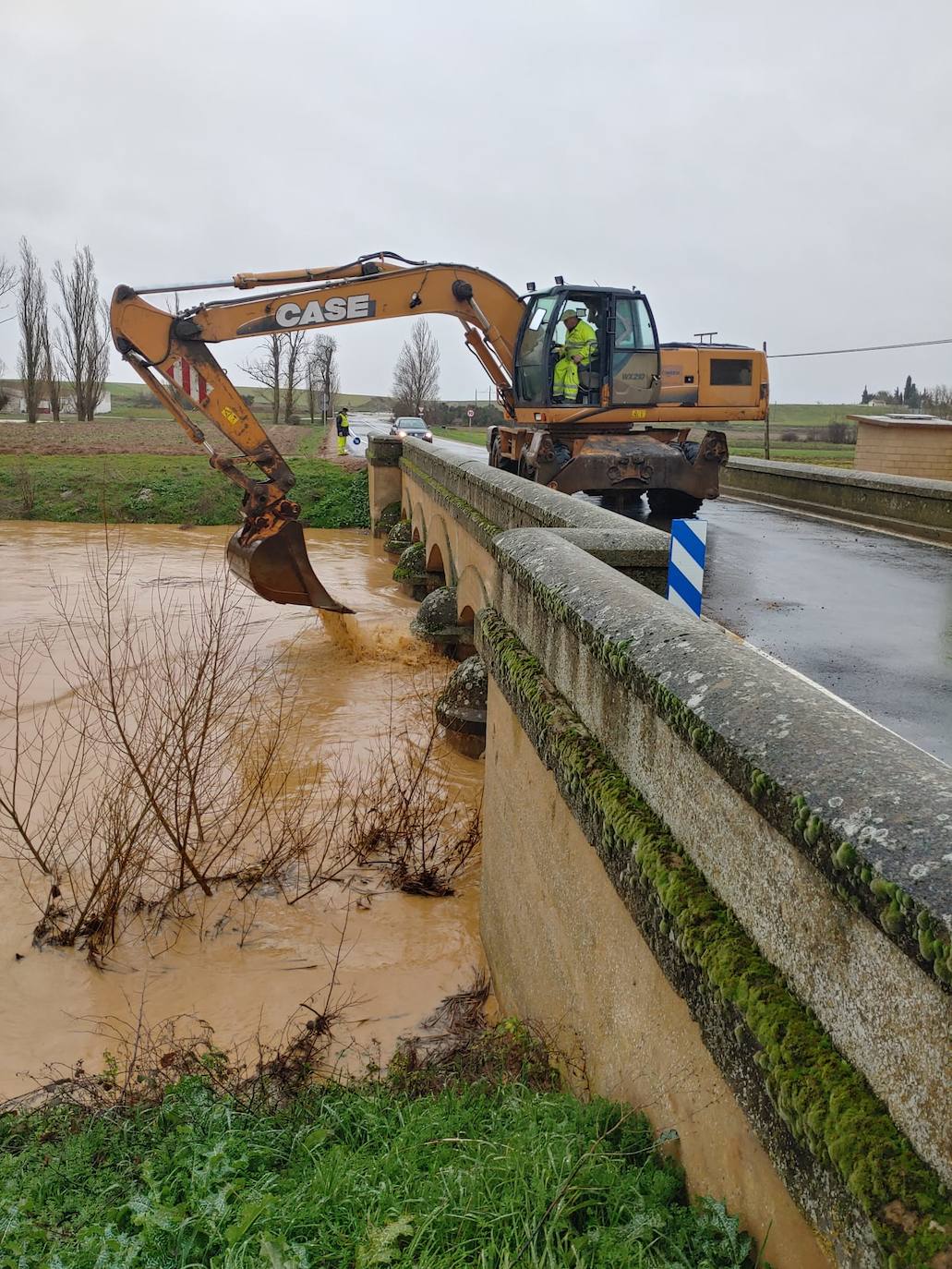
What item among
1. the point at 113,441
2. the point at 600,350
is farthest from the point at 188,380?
the point at 113,441

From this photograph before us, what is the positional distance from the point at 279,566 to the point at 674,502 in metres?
4.77

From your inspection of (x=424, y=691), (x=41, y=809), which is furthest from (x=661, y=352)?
(x=41, y=809)

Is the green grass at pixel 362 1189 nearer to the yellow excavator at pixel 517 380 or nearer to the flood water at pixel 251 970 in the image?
the flood water at pixel 251 970

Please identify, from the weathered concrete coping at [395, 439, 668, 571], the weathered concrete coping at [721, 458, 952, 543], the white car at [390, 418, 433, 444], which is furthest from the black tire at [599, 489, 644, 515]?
the white car at [390, 418, 433, 444]

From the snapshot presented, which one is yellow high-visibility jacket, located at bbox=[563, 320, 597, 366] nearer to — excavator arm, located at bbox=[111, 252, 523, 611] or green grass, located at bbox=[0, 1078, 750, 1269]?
excavator arm, located at bbox=[111, 252, 523, 611]

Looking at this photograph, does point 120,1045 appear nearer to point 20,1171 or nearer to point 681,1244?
point 20,1171

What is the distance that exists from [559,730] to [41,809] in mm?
5790

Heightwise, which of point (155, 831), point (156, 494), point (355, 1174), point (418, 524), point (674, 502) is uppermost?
point (156, 494)

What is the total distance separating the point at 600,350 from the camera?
12391 mm

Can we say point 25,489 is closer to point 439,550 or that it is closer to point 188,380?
point 439,550

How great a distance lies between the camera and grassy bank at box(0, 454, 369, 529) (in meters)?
26.3

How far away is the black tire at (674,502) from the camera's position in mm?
12445

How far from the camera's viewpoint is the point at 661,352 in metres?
13.0

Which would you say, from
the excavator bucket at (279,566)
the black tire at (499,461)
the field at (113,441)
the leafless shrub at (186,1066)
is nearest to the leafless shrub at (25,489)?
the field at (113,441)
